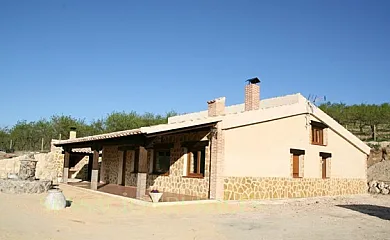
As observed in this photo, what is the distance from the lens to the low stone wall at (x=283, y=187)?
13250 millimetres

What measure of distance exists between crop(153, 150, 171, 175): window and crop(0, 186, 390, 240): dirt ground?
4.08m

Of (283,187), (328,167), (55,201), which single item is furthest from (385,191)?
(55,201)

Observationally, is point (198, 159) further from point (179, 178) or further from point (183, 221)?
point (183, 221)

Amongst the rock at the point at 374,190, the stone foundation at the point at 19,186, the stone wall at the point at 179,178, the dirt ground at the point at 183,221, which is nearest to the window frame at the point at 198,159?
the stone wall at the point at 179,178

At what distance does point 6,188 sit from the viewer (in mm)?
13969

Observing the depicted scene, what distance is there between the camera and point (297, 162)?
53.0ft

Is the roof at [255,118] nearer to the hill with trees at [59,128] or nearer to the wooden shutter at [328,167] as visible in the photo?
the wooden shutter at [328,167]

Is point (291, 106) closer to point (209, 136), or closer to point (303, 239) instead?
point (209, 136)

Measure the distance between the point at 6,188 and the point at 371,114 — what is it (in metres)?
32.9

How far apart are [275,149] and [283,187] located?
5.46 ft

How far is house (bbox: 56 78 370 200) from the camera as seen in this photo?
12.9 meters

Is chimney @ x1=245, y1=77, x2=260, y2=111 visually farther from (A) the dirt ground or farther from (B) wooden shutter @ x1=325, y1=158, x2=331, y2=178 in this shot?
(A) the dirt ground

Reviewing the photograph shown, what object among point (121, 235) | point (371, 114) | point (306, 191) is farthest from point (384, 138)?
point (121, 235)

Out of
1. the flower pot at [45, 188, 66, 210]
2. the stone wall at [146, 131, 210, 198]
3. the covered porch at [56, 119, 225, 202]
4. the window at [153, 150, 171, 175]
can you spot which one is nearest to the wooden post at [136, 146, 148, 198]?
the covered porch at [56, 119, 225, 202]
